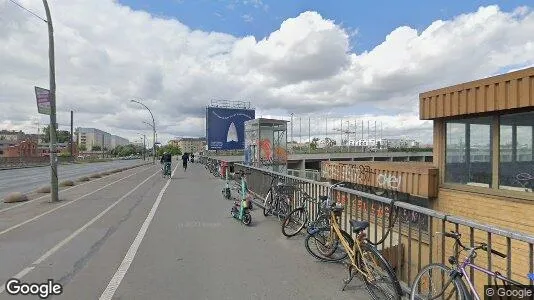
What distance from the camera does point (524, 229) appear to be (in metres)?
9.11

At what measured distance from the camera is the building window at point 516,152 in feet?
30.9

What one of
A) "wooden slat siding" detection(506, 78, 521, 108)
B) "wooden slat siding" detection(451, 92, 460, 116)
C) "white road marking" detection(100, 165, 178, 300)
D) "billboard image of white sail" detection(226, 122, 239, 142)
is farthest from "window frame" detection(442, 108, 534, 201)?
"billboard image of white sail" detection(226, 122, 239, 142)

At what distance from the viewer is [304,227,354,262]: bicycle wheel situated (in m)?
5.96

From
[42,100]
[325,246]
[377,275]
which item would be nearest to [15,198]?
[42,100]

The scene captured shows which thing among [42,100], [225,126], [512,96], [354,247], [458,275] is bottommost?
[354,247]

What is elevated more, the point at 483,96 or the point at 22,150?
the point at 483,96

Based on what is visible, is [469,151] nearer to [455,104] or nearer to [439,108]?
[455,104]

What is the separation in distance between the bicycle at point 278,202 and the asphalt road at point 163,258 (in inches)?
10.8

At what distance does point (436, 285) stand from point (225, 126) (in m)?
47.4

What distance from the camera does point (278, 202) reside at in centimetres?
980

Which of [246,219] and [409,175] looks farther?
[409,175]

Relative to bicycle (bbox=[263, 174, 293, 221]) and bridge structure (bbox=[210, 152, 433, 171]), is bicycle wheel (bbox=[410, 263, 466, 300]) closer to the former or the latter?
bicycle (bbox=[263, 174, 293, 221])

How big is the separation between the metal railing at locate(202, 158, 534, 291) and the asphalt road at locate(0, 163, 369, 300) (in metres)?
0.71

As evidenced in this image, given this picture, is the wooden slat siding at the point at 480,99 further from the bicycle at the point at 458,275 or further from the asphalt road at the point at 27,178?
the asphalt road at the point at 27,178
